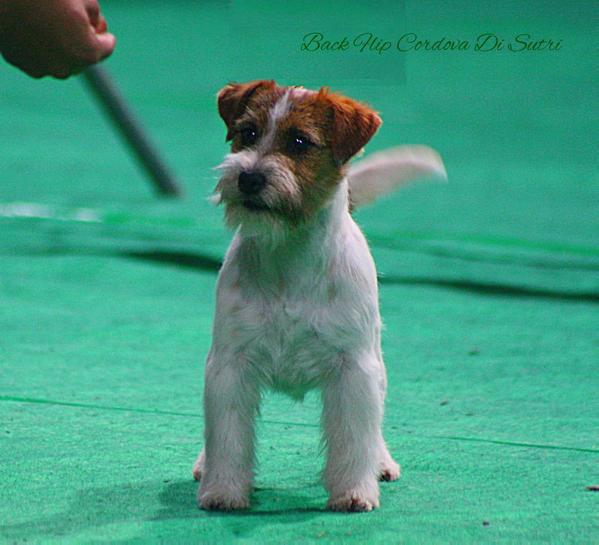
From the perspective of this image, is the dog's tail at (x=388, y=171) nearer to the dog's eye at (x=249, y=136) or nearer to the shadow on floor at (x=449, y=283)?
the dog's eye at (x=249, y=136)

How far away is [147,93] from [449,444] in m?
12.4

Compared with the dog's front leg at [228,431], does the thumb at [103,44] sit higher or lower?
higher

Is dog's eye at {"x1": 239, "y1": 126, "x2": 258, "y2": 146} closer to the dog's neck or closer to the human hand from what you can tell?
the dog's neck

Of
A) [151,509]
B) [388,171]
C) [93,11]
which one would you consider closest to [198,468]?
[151,509]

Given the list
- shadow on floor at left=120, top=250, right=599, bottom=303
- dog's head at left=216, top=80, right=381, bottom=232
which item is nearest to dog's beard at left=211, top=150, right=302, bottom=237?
dog's head at left=216, top=80, right=381, bottom=232

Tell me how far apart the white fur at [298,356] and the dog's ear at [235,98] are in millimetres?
319

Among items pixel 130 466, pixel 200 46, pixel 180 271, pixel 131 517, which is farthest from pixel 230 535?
pixel 200 46

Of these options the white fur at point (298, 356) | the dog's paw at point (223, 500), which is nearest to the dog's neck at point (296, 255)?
the white fur at point (298, 356)

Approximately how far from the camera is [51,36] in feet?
12.6

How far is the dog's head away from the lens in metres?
3.17

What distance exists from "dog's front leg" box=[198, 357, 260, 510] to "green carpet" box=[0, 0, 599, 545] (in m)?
0.06

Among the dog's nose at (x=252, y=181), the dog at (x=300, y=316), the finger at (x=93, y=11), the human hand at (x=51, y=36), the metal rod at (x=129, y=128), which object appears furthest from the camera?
the metal rod at (x=129, y=128)

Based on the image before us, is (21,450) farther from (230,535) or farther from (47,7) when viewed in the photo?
(47,7)

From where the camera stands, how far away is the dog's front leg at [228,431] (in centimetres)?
330
